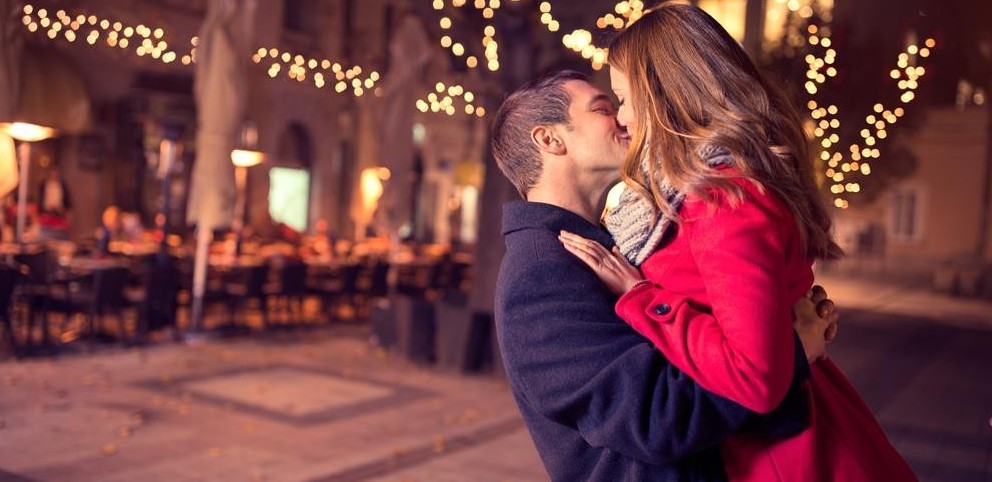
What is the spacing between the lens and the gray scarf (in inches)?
66.2

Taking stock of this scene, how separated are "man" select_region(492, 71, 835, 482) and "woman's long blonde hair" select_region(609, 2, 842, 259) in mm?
215

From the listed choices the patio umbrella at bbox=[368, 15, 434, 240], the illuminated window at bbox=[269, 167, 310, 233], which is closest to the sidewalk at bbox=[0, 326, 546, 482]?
the patio umbrella at bbox=[368, 15, 434, 240]

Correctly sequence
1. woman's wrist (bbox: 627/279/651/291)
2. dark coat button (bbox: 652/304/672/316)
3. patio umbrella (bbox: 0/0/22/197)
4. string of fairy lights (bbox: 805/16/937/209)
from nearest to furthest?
dark coat button (bbox: 652/304/672/316)
woman's wrist (bbox: 627/279/651/291)
string of fairy lights (bbox: 805/16/937/209)
patio umbrella (bbox: 0/0/22/197)

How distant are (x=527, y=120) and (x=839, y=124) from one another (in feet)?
10.3

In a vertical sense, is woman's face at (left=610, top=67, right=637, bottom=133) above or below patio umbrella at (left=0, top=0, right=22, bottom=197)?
below

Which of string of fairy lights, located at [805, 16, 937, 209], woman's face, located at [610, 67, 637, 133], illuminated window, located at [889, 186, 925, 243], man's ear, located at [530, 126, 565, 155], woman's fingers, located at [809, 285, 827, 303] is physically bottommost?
woman's fingers, located at [809, 285, 827, 303]

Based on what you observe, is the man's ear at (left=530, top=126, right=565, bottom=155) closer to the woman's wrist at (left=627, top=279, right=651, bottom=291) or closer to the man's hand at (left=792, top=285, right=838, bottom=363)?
the woman's wrist at (left=627, top=279, right=651, bottom=291)

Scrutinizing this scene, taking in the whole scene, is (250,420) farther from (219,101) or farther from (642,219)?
(642,219)

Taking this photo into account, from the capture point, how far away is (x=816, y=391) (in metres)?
1.75

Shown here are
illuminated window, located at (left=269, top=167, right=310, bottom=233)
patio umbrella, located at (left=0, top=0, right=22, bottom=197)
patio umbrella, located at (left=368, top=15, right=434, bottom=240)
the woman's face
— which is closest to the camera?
the woman's face

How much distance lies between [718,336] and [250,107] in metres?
10.6

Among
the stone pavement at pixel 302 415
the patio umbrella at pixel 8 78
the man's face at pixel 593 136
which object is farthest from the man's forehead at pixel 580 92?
the patio umbrella at pixel 8 78

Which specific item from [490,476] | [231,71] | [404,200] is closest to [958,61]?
[404,200]

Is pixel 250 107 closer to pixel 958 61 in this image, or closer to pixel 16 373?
pixel 16 373
